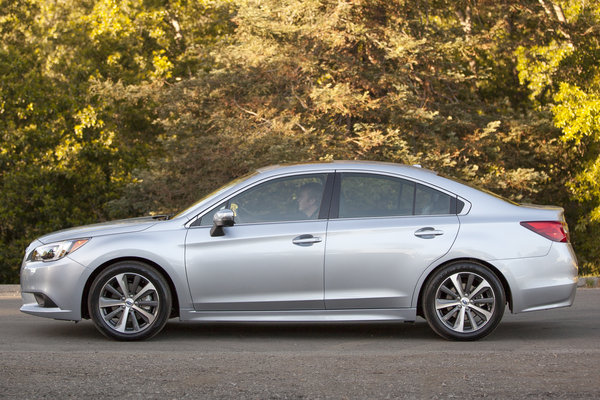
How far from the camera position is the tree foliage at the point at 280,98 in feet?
73.6

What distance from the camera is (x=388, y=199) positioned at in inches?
318

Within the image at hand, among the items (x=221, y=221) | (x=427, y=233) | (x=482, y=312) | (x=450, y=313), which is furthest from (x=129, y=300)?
(x=482, y=312)

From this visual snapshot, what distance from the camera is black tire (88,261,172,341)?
783 cm

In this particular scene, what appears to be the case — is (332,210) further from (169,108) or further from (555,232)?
(169,108)

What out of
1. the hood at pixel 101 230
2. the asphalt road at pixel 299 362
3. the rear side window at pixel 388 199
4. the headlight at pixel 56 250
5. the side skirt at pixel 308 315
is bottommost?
the asphalt road at pixel 299 362

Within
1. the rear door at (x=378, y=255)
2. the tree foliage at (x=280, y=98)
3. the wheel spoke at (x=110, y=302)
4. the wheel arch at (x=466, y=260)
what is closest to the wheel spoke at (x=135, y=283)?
the wheel spoke at (x=110, y=302)

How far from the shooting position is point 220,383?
602 centimetres

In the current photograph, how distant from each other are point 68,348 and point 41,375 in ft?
4.25

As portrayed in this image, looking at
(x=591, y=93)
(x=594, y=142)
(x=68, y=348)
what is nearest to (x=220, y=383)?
(x=68, y=348)

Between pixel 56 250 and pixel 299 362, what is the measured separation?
98.0 inches

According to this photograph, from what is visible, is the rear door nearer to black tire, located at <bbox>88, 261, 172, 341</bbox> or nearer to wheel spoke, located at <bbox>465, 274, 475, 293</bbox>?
wheel spoke, located at <bbox>465, 274, 475, 293</bbox>

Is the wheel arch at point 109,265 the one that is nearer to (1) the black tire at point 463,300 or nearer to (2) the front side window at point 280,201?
(2) the front side window at point 280,201

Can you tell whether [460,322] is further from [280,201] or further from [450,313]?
[280,201]

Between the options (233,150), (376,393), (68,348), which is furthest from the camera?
(233,150)
